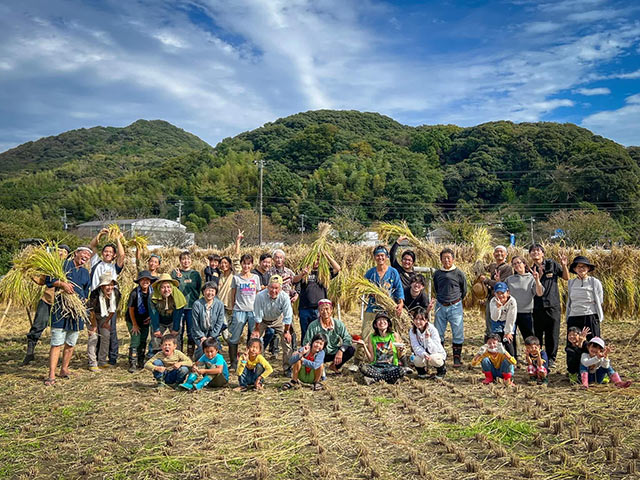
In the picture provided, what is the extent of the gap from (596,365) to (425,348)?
1.86 meters

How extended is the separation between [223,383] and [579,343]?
415 centimetres

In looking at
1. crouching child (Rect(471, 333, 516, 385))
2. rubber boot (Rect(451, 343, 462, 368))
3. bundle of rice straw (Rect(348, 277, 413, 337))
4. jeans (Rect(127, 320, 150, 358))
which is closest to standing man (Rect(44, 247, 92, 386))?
jeans (Rect(127, 320, 150, 358))

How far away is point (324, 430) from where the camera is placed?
402 cm

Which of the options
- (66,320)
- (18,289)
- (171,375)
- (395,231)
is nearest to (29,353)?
(66,320)

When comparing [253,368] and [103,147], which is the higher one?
[103,147]

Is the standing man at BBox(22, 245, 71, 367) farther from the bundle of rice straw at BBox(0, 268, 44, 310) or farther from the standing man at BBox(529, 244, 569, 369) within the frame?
the standing man at BBox(529, 244, 569, 369)

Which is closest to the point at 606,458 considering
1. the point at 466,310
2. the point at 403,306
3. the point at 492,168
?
the point at 403,306

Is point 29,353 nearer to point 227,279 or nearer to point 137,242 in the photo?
point 137,242

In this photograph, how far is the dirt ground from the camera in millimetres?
3281

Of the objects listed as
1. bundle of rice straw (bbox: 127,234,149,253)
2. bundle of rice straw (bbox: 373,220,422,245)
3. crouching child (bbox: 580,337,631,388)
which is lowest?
crouching child (bbox: 580,337,631,388)

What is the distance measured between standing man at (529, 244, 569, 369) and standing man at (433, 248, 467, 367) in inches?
38.6

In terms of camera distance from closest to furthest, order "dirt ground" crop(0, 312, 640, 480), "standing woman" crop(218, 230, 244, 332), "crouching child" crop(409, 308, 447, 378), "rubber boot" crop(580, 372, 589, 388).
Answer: "dirt ground" crop(0, 312, 640, 480)
"rubber boot" crop(580, 372, 589, 388)
"crouching child" crop(409, 308, 447, 378)
"standing woman" crop(218, 230, 244, 332)

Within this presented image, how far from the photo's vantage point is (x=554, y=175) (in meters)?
43.7

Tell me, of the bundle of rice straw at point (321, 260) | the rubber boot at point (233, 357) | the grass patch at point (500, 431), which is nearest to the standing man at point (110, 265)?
the rubber boot at point (233, 357)
